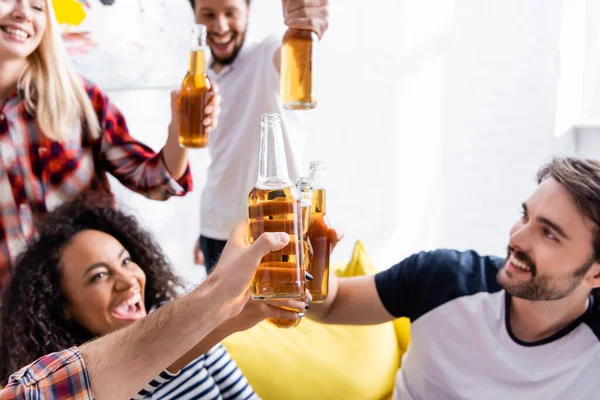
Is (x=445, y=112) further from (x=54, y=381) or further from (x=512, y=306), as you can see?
(x=54, y=381)

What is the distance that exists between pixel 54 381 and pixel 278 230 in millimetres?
339

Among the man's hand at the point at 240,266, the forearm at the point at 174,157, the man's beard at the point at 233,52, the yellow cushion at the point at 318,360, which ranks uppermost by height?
the man's beard at the point at 233,52

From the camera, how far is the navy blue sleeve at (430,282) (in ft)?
4.61

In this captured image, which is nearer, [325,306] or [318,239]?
[318,239]

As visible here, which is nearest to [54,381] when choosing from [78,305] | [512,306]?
[78,305]

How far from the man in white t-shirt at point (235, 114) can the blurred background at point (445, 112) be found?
70cm

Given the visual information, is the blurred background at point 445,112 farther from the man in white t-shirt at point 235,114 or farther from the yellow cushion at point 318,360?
the yellow cushion at point 318,360

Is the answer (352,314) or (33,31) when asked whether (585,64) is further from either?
(33,31)

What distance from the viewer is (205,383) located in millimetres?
1228

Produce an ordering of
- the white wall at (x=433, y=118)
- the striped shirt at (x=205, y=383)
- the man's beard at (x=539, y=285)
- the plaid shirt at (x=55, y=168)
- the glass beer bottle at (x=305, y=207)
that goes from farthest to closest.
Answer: the white wall at (x=433, y=118) → the plaid shirt at (x=55, y=168) → the man's beard at (x=539, y=285) → the striped shirt at (x=205, y=383) → the glass beer bottle at (x=305, y=207)

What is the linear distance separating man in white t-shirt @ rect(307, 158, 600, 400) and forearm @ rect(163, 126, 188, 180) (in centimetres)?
46

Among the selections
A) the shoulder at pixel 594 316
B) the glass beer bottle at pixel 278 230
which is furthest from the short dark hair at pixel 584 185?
the glass beer bottle at pixel 278 230

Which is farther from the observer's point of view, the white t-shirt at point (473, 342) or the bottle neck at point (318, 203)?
the white t-shirt at point (473, 342)

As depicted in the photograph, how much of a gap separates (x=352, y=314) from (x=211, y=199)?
631 millimetres
